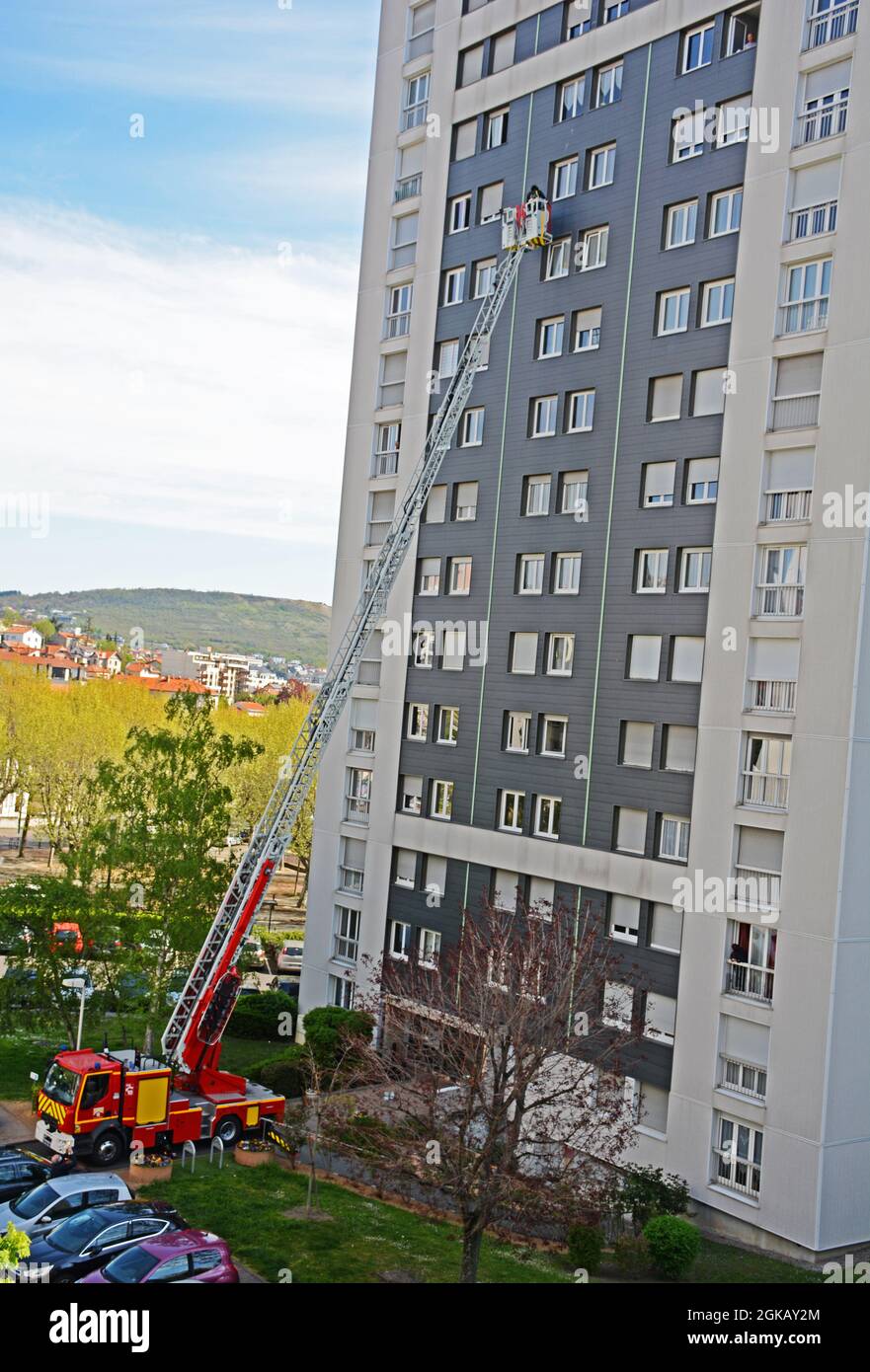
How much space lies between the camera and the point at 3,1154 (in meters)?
23.1

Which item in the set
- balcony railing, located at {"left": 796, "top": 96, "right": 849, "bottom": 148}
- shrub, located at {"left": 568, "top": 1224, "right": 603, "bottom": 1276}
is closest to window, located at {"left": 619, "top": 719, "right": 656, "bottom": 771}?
shrub, located at {"left": 568, "top": 1224, "right": 603, "bottom": 1276}

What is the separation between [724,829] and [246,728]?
65.7 meters

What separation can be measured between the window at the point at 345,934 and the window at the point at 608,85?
77.4ft

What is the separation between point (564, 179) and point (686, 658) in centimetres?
1391

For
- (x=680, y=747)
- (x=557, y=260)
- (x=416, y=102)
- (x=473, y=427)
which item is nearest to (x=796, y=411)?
(x=680, y=747)

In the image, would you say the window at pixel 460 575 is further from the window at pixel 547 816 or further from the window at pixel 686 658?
the window at pixel 686 658

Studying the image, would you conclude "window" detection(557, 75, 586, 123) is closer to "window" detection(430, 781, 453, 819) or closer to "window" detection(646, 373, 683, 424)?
"window" detection(646, 373, 683, 424)

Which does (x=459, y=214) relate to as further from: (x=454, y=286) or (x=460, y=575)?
(x=460, y=575)

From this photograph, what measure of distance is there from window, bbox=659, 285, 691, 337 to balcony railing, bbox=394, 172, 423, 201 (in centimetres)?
1139

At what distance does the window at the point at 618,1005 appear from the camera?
2662cm

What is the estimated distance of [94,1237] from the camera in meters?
18.9
